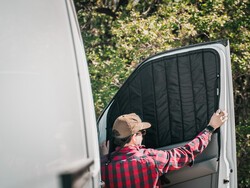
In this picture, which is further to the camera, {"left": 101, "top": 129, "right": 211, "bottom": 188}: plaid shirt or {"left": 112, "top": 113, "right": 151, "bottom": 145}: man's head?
{"left": 112, "top": 113, "right": 151, "bottom": 145}: man's head

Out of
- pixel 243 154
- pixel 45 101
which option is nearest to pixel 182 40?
pixel 243 154

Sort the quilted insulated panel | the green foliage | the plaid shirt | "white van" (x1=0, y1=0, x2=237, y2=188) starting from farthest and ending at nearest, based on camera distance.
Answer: the green foliage < the quilted insulated panel < the plaid shirt < "white van" (x1=0, y1=0, x2=237, y2=188)

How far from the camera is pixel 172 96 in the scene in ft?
16.1

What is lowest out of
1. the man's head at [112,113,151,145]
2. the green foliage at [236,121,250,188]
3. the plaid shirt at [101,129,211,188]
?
the green foliage at [236,121,250,188]

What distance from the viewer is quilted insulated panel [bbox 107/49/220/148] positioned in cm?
464

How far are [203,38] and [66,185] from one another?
479 inches

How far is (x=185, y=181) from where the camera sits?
15.0 feet

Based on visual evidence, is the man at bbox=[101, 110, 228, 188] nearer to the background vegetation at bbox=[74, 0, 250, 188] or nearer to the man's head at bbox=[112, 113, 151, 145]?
the man's head at bbox=[112, 113, 151, 145]

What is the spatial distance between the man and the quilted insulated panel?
37cm

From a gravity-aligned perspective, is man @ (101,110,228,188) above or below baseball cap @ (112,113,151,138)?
below

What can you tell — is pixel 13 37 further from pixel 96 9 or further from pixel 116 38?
pixel 96 9

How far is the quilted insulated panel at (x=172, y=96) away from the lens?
464 cm

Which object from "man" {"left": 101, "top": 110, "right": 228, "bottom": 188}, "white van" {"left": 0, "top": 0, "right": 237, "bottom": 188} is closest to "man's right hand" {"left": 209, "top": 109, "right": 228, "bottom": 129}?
"man" {"left": 101, "top": 110, "right": 228, "bottom": 188}

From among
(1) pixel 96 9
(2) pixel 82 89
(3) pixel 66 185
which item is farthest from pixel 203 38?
(3) pixel 66 185
